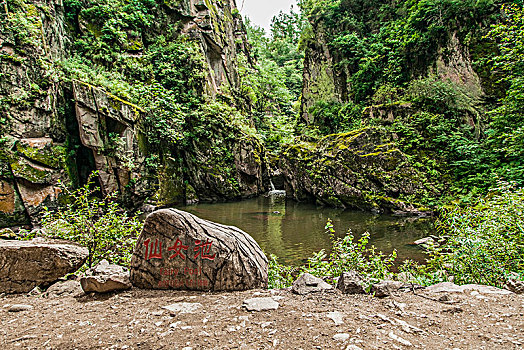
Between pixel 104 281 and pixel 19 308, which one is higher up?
pixel 104 281

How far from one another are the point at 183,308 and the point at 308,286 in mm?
1440

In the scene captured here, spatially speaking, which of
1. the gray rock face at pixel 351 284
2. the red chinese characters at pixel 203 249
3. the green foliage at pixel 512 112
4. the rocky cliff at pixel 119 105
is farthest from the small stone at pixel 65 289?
the green foliage at pixel 512 112

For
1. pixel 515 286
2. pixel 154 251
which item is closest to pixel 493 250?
pixel 515 286

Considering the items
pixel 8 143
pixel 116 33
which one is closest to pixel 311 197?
pixel 8 143

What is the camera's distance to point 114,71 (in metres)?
16.7

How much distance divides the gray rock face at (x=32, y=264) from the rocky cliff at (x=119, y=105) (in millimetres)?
9279

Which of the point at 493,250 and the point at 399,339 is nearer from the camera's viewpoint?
the point at 399,339

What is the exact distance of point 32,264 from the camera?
3131 millimetres

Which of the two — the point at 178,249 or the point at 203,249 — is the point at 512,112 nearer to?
the point at 203,249

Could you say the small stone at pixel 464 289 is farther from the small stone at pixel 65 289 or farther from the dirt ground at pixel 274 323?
the small stone at pixel 65 289

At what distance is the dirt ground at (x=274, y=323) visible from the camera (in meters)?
1.88

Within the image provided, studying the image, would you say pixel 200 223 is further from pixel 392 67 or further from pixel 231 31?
pixel 231 31

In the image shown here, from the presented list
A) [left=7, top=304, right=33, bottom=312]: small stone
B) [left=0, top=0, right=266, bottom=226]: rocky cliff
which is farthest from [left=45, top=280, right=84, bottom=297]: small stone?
[left=0, top=0, right=266, bottom=226]: rocky cliff

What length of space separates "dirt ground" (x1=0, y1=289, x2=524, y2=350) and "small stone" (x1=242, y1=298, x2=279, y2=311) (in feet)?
0.22
